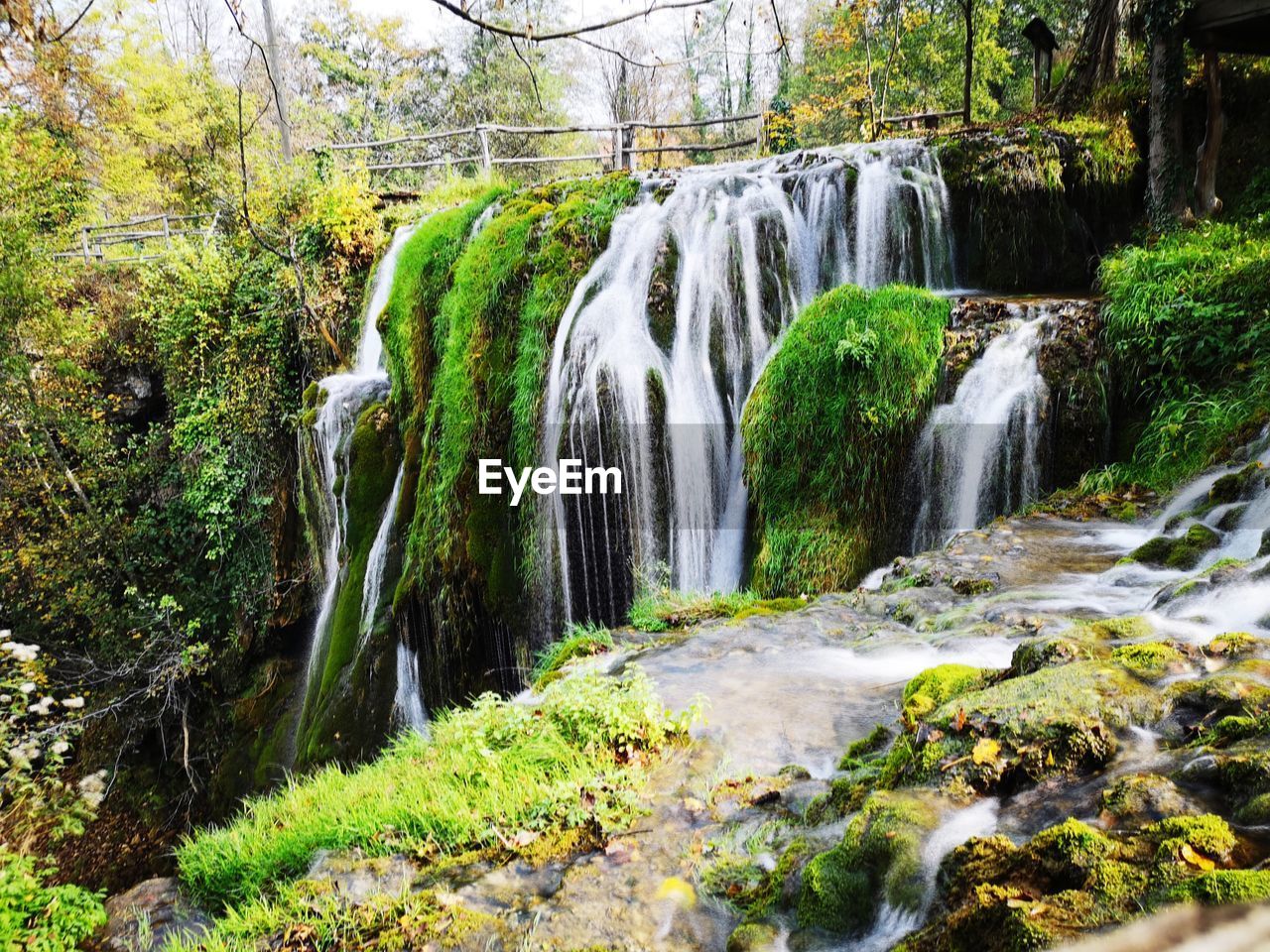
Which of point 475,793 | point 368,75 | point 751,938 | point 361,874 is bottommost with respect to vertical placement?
point 361,874

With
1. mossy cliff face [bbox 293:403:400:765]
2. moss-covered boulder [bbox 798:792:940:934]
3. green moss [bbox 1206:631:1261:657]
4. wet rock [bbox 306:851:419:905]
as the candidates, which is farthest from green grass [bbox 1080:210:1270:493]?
mossy cliff face [bbox 293:403:400:765]

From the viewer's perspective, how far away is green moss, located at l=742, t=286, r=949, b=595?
6070 millimetres

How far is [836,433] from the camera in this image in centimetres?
623

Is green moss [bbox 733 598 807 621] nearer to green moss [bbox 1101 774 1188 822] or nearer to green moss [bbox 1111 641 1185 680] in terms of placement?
green moss [bbox 1111 641 1185 680]

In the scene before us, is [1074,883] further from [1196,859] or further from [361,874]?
[361,874]

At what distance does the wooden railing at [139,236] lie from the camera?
17.2 metres

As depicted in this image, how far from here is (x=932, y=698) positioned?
9.23ft

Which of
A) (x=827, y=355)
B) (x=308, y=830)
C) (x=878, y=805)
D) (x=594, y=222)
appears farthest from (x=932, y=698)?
(x=594, y=222)

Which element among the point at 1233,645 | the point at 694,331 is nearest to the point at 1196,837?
the point at 1233,645

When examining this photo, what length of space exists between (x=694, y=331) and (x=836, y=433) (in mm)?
2309

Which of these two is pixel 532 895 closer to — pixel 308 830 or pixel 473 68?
pixel 308 830

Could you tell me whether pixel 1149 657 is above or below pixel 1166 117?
below

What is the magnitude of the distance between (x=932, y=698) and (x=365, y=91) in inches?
1312

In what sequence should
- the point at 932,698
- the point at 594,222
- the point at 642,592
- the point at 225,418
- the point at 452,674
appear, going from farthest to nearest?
1. the point at 225,418
2. the point at 594,222
3. the point at 452,674
4. the point at 642,592
5. the point at 932,698
